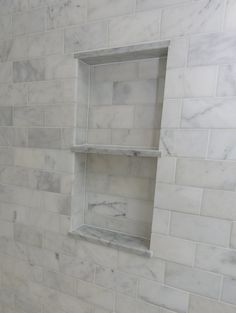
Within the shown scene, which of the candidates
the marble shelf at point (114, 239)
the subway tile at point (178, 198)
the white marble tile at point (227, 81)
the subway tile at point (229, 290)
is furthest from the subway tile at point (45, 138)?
the subway tile at point (229, 290)

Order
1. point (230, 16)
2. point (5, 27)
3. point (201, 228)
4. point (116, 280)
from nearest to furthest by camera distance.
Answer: point (230, 16)
point (201, 228)
point (116, 280)
point (5, 27)

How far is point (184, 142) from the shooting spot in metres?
0.92

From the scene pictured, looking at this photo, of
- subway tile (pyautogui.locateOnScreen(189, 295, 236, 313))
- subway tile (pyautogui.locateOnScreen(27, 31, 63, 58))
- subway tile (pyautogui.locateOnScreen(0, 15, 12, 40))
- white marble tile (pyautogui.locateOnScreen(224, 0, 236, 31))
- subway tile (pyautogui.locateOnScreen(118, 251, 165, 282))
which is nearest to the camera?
white marble tile (pyautogui.locateOnScreen(224, 0, 236, 31))

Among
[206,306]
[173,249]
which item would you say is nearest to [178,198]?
[173,249]

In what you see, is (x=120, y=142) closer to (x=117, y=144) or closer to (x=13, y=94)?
(x=117, y=144)

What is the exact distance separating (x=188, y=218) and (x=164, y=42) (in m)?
0.84

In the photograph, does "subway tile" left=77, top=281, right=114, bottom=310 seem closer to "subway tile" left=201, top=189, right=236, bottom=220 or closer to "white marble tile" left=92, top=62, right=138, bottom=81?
"subway tile" left=201, top=189, right=236, bottom=220

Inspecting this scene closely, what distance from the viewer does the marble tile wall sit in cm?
86

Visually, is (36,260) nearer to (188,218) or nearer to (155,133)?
(188,218)

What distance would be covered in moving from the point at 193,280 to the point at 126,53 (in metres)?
1.19

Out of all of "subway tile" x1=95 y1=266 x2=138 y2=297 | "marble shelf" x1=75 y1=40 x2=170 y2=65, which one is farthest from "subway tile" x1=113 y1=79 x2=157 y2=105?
"subway tile" x1=95 y1=266 x2=138 y2=297

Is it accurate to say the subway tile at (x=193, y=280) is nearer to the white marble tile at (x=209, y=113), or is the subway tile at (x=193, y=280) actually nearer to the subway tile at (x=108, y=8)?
the white marble tile at (x=209, y=113)

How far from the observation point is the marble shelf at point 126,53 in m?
0.93

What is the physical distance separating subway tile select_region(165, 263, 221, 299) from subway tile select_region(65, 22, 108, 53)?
1222 millimetres
